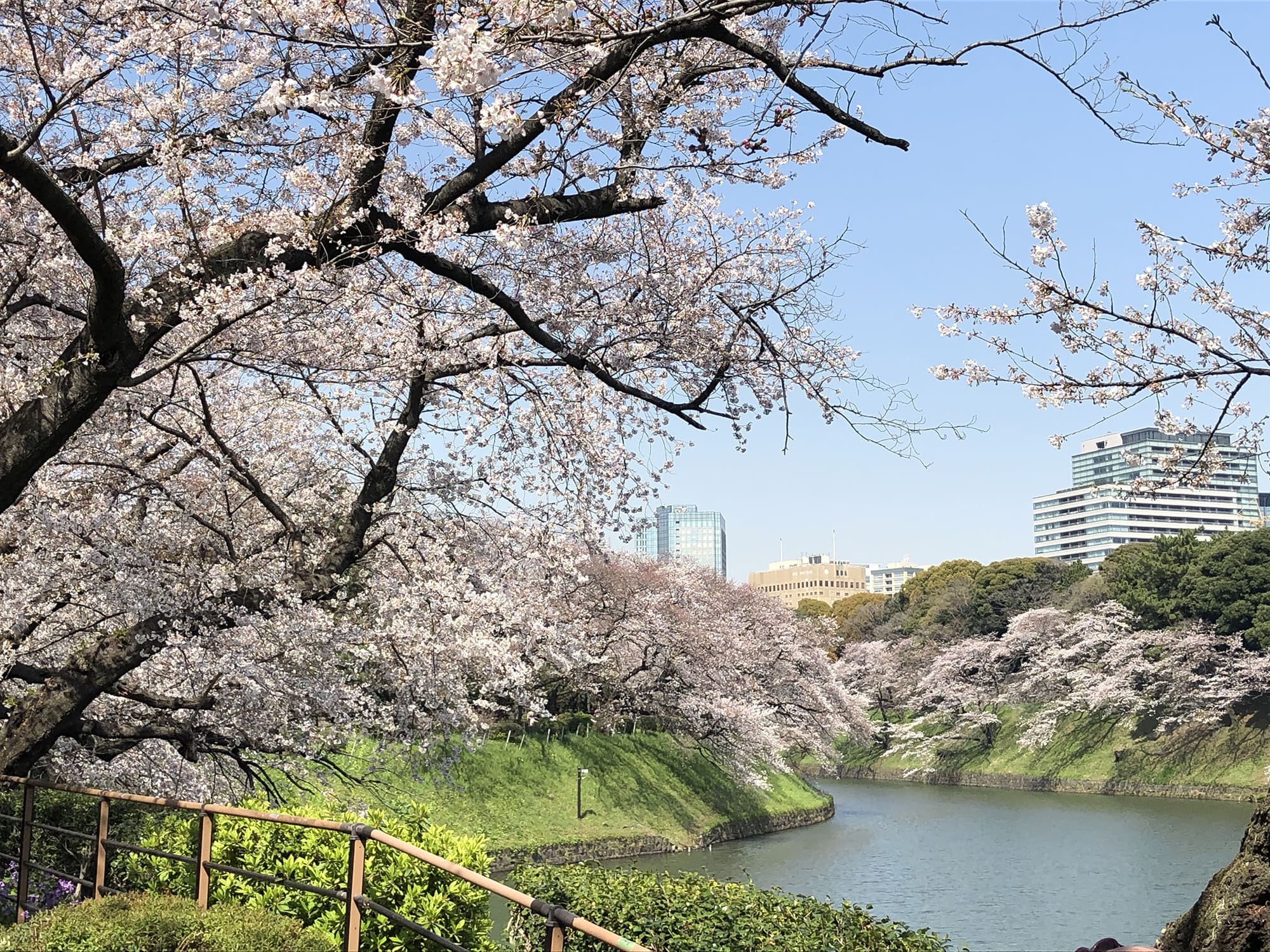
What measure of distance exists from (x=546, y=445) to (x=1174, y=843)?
21.7 metres

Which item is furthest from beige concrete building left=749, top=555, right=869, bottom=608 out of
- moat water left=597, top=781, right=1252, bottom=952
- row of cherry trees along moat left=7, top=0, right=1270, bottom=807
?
row of cherry trees along moat left=7, top=0, right=1270, bottom=807

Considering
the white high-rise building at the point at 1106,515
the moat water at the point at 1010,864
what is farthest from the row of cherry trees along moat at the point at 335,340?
the white high-rise building at the point at 1106,515

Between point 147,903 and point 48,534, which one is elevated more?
point 48,534

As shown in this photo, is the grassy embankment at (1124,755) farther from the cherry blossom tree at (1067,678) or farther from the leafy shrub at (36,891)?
the leafy shrub at (36,891)

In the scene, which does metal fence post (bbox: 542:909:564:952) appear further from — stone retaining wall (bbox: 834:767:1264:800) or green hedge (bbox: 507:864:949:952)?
stone retaining wall (bbox: 834:767:1264:800)

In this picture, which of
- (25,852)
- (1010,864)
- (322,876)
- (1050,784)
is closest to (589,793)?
(1010,864)

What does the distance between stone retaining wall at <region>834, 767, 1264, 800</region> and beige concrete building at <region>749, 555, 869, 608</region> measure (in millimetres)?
88141

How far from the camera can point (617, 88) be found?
581 cm

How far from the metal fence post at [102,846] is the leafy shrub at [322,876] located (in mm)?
164

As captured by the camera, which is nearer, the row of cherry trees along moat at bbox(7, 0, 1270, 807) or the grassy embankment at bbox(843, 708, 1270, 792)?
the row of cherry trees along moat at bbox(7, 0, 1270, 807)

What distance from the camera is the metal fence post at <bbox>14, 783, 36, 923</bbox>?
6.32m

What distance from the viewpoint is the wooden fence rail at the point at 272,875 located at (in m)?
3.17

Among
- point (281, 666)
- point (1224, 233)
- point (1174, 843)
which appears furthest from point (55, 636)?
point (1174, 843)

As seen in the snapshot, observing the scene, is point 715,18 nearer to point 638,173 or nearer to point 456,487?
point 638,173
